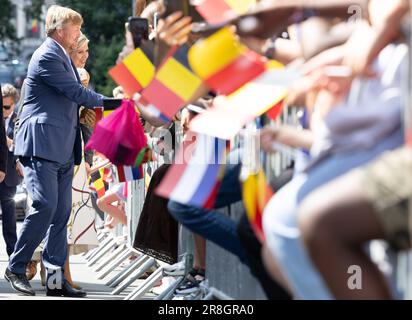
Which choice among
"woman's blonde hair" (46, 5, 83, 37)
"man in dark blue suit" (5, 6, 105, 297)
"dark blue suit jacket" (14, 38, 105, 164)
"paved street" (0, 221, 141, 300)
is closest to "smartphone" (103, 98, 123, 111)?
"man in dark blue suit" (5, 6, 105, 297)

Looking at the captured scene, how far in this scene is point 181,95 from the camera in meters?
5.74

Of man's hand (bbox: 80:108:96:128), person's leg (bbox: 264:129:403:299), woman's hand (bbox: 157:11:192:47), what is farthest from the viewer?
man's hand (bbox: 80:108:96:128)

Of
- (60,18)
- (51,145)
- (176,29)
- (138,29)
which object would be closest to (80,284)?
(51,145)

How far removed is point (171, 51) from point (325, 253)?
2.35m

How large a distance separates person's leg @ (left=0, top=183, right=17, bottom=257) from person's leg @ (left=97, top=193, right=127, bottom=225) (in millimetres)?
2218

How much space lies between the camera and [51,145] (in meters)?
9.75

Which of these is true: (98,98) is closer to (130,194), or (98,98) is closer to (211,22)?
(130,194)

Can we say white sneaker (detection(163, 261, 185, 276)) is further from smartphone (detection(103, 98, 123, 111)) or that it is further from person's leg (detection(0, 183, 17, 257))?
person's leg (detection(0, 183, 17, 257))

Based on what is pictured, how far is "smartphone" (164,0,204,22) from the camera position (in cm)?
600

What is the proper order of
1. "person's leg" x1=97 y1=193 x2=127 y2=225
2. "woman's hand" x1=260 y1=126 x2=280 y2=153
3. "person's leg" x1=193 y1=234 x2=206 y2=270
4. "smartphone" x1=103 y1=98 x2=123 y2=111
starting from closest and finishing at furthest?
1. "woman's hand" x1=260 y1=126 x2=280 y2=153
2. "person's leg" x1=193 y1=234 x2=206 y2=270
3. "smartphone" x1=103 y1=98 x2=123 y2=111
4. "person's leg" x1=97 y1=193 x2=127 y2=225

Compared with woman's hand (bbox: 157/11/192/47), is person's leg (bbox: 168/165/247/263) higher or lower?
lower

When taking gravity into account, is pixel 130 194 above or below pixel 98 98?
below
